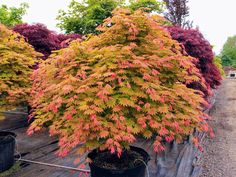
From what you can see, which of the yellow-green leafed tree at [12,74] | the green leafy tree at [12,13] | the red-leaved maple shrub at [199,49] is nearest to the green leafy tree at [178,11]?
the green leafy tree at [12,13]

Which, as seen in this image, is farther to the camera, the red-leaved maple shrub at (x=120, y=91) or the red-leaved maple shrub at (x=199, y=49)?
the red-leaved maple shrub at (x=199, y=49)

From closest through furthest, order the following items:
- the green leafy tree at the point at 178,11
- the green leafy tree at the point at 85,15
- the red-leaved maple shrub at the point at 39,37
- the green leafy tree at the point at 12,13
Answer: the red-leaved maple shrub at the point at 39,37
the green leafy tree at the point at 12,13
the green leafy tree at the point at 85,15
the green leafy tree at the point at 178,11

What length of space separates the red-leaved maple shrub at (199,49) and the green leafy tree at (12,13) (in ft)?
A: 31.9

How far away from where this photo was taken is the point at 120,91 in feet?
7.84

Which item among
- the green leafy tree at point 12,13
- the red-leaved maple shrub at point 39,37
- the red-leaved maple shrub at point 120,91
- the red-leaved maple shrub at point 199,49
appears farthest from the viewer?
the green leafy tree at point 12,13

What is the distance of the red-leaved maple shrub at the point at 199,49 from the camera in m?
6.71

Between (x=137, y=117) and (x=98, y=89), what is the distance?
1.43 feet

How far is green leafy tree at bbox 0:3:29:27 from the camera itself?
13523 millimetres

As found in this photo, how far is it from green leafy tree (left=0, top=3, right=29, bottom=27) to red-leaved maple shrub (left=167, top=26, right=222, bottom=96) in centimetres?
973

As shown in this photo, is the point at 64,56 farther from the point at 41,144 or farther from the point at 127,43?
the point at 41,144

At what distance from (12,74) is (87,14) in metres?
12.3

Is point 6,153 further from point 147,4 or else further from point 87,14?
point 147,4

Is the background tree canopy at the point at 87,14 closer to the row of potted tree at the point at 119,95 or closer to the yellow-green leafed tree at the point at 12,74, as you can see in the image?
the yellow-green leafed tree at the point at 12,74

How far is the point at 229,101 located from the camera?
11273mm
